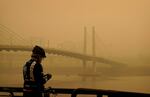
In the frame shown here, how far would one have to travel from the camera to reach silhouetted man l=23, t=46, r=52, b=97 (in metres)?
2.55

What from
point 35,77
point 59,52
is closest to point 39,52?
point 35,77

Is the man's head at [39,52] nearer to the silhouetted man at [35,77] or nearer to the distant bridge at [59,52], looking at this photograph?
the silhouetted man at [35,77]

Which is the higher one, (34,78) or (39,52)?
(39,52)

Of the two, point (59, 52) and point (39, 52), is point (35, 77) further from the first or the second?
point (59, 52)

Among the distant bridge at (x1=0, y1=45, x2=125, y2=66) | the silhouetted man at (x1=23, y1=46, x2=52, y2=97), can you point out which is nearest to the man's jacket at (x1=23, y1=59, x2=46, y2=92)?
the silhouetted man at (x1=23, y1=46, x2=52, y2=97)

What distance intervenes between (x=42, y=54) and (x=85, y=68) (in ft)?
54.4

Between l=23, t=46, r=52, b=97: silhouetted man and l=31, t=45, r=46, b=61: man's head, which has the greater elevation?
l=31, t=45, r=46, b=61: man's head

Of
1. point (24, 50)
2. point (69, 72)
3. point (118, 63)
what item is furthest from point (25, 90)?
point (69, 72)

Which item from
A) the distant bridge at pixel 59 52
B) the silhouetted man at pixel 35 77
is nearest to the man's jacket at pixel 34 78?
the silhouetted man at pixel 35 77

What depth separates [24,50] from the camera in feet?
44.9

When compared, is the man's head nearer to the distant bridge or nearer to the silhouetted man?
the silhouetted man

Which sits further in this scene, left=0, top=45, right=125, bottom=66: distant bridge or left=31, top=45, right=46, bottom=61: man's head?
left=0, top=45, right=125, bottom=66: distant bridge

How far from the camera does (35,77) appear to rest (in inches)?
102

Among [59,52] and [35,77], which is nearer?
[35,77]
